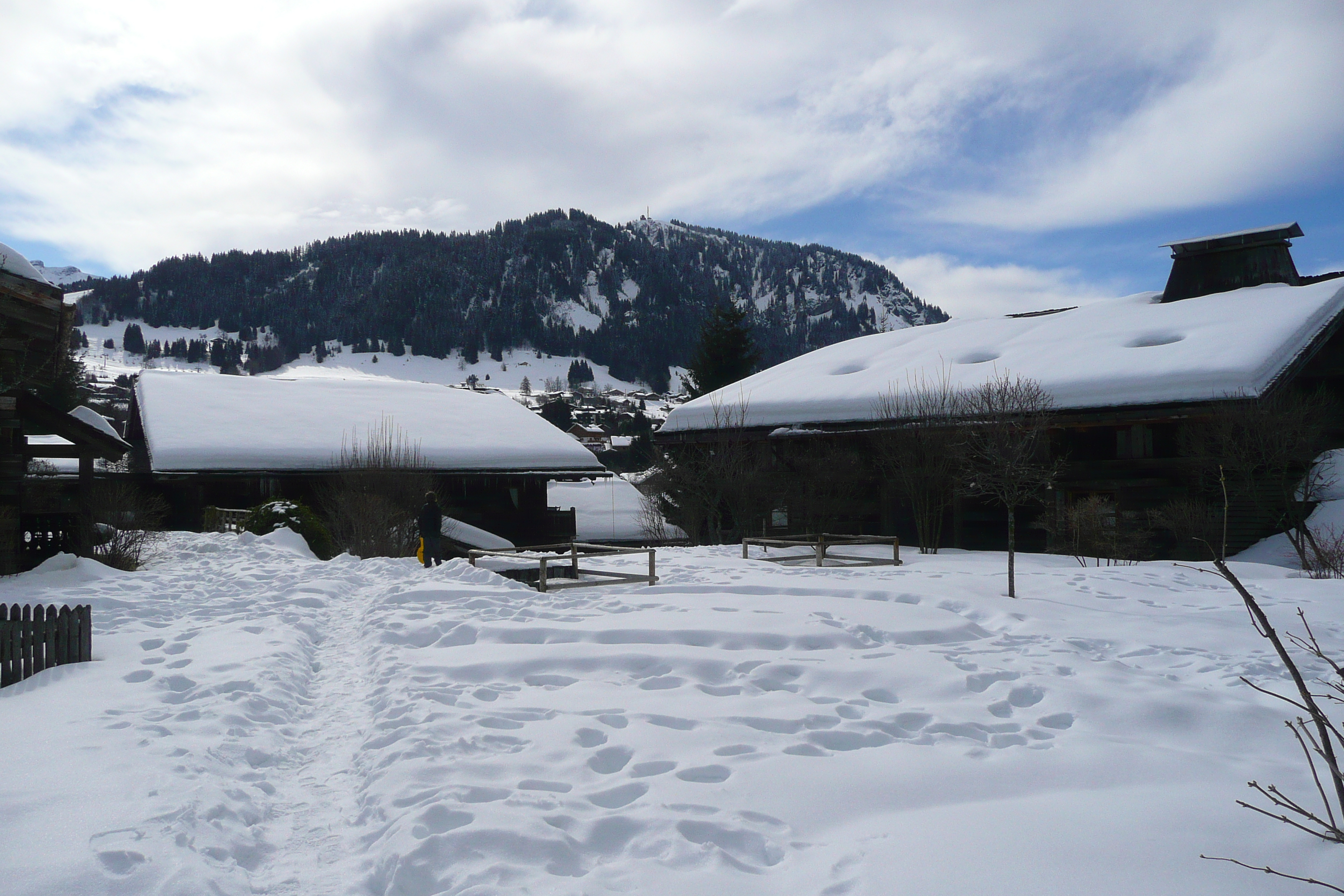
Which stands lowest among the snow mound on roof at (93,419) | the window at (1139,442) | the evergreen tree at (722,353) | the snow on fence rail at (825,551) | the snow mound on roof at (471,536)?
the snow mound on roof at (471,536)

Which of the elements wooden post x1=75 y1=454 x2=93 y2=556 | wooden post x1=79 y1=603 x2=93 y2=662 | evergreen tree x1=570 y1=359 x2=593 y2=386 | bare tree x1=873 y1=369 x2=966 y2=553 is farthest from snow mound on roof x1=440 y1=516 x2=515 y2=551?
evergreen tree x1=570 y1=359 x2=593 y2=386

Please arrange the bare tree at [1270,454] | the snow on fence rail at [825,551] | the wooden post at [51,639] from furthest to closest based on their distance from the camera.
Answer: the bare tree at [1270,454]
the snow on fence rail at [825,551]
the wooden post at [51,639]

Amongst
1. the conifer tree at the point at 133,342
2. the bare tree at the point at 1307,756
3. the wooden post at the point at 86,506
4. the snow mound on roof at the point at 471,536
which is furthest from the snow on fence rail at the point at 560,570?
the conifer tree at the point at 133,342

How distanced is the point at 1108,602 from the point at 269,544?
15.6 meters

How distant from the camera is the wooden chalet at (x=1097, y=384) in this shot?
18969 mm

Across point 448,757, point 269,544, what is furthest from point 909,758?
point 269,544

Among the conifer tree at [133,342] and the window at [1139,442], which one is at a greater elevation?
the conifer tree at [133,342]

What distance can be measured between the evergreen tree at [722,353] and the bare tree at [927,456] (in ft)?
64.1

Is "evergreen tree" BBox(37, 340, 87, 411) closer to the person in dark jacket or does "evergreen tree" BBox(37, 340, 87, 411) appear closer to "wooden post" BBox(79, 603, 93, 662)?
the person in dark jacket

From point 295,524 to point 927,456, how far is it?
1485cm

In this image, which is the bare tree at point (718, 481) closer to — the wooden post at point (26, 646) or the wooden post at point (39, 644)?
the wooden post at point (39, 644)

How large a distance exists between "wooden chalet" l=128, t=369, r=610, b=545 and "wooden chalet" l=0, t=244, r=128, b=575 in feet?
25.6

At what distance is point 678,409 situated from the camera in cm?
2689

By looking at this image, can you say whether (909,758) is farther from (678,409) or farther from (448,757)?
(678,409)
